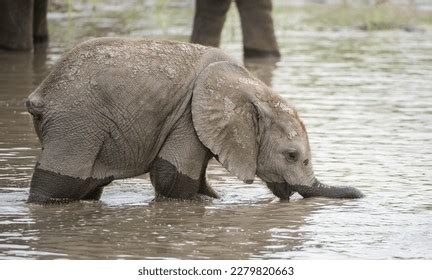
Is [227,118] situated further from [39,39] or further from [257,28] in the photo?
[39,39]

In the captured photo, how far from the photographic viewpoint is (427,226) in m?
8.63

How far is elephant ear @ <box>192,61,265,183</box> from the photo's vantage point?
8953mm

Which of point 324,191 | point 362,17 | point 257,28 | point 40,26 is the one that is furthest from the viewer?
point 362,17

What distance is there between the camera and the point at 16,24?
17.2 m

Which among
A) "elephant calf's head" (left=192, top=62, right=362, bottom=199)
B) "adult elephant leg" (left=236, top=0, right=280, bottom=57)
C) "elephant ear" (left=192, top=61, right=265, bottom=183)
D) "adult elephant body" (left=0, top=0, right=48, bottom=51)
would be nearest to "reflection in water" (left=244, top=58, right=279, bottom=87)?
"adult elephant leg" (left=236, top=0, right=280, bottom=57)

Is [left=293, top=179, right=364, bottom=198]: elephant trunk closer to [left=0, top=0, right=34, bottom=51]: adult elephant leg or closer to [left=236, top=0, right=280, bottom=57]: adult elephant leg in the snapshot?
[left=236, top=0, right=280, bottom=57]: adult elephant leg

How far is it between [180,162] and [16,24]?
8641mm

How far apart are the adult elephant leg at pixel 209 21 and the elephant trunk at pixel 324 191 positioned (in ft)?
26.6

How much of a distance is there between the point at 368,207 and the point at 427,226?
0.68 metres

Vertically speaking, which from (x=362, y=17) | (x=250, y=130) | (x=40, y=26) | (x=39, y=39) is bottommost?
(x=362, y=17)

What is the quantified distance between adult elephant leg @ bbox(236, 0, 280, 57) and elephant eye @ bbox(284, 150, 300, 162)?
851 cm

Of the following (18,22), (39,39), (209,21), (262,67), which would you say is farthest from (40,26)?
(262,67)

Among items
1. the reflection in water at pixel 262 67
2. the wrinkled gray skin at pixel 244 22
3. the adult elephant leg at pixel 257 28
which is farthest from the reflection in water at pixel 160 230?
the adult elephant leg at pixel 257 28

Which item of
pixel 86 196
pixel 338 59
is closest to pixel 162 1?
pixel 338 59
